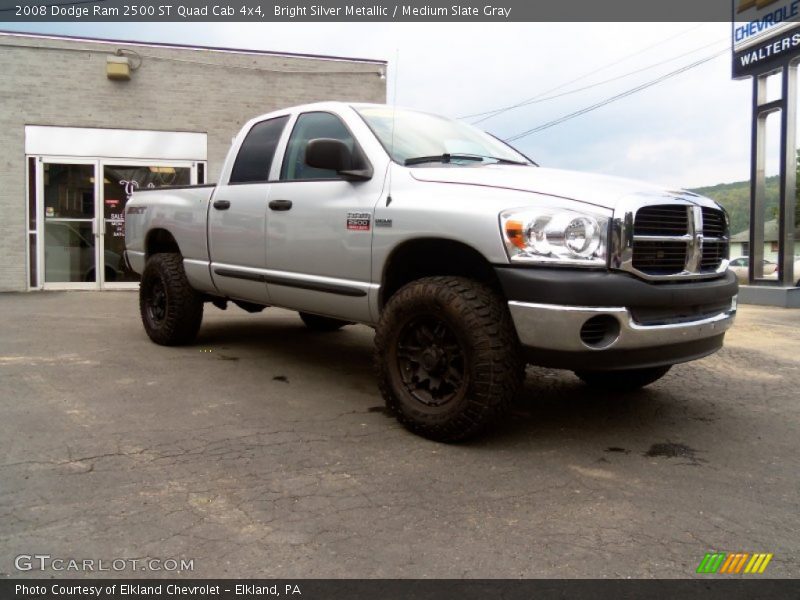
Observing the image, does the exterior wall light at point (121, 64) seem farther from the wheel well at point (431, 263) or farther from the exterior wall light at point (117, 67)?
the wheel well at point (431, 263)

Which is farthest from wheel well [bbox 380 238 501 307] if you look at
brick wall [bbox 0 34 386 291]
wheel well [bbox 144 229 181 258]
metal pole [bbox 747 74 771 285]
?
metal pole [bbox 747 74 771 285]

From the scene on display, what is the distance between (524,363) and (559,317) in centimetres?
40

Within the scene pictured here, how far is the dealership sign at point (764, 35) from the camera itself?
1141 cm

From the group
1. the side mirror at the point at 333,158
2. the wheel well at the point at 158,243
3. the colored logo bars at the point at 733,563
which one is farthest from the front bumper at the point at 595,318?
the wheel well at the point at 158,243

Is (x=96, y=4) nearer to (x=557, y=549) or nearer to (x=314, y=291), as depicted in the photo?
(x=314, y=291)

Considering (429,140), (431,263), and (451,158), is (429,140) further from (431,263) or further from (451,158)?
(431,263)

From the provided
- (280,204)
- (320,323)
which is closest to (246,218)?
A: (280,204)

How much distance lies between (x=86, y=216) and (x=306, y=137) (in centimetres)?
908

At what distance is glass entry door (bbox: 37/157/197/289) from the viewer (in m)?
12.3

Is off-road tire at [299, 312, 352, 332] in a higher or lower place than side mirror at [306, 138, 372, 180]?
lower

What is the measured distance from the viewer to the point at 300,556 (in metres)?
2.42

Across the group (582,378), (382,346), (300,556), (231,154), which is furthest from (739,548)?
(231,154)

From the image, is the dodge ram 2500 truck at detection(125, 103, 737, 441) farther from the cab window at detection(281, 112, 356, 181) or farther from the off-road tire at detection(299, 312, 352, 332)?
the off-road tire at detection(299, 312, 352, 332)

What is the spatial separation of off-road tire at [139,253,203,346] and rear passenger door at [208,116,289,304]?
0.60m
